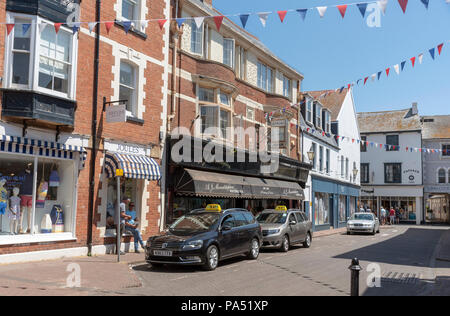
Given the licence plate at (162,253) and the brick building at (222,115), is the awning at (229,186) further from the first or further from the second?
the licence plate at (162,253)

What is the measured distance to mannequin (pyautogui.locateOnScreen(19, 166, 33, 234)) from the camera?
12.0 meters

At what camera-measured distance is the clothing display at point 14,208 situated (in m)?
11.7

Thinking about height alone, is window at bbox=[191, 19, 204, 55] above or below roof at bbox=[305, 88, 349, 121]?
below

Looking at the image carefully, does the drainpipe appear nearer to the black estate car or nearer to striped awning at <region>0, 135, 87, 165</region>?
striped awning at <region>0, 135, 87, 165</region>

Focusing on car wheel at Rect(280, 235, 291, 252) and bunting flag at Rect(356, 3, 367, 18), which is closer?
bunting flag at Rect(356, 3, 367, 18)

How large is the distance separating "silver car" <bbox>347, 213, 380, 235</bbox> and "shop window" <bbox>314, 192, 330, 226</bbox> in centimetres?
337

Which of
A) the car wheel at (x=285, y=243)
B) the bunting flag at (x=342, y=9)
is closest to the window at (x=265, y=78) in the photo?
the car wheel at (x=285, y=243)

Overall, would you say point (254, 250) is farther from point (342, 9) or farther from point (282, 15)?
point (342, 9)

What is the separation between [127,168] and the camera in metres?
13.9

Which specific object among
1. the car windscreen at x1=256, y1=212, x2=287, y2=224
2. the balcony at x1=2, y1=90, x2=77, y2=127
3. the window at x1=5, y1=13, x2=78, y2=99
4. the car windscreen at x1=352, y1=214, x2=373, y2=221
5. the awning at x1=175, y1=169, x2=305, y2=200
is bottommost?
the car windscreen at x1=352, y1=214, x2=373, y2=221

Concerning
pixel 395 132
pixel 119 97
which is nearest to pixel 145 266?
pixel 119 97

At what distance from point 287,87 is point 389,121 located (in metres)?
28.9

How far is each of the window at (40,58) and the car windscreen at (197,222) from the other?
4930mm

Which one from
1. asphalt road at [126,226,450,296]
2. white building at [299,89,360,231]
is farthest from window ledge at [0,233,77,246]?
white building at [299,89,360,231]
